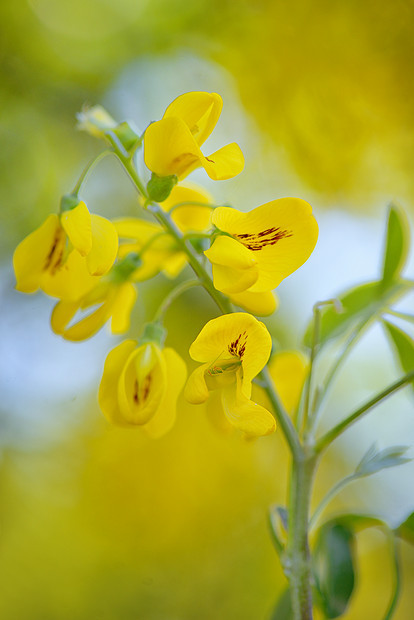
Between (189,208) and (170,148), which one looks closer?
(170,148)

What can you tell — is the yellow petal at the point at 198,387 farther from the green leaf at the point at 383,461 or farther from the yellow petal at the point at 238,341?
the green leaf at the point at 383,461

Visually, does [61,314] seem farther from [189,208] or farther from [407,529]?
[407,529]

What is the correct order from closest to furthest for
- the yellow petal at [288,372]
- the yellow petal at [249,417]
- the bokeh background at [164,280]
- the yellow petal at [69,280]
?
1. the yellow petal at [249,417]
2. the yellow petal at [69,280]
3. the yellow petal at [288,372]
4. the bokeh background at [164,280]

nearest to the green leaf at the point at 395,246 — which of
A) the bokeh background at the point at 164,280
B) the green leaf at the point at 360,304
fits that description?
the green leaf at the point at 360,304

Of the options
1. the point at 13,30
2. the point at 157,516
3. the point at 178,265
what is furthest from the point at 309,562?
the point at 13,30

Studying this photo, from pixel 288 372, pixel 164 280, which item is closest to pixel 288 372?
pixel 288 372

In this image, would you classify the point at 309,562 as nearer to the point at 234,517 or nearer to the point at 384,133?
the point at 234,517
